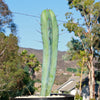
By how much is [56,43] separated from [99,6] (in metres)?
15.9

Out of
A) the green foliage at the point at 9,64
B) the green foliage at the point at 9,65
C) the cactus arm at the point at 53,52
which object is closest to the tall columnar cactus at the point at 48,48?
the cactus arm at the point at 53,52

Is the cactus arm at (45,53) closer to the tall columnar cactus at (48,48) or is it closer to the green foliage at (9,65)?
the tall columnar cactus at (48,48)

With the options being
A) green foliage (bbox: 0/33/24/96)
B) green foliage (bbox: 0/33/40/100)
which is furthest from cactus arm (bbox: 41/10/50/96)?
green foliage (bbox: 0/33/24/96)

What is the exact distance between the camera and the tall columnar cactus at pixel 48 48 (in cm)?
640

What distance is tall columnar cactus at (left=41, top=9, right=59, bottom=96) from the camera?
6.40m

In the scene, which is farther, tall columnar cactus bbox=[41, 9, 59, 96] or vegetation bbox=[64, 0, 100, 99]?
vegetation bbox=[64, 0, 100, 99]

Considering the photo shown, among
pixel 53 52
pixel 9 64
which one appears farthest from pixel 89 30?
pixel 53 52

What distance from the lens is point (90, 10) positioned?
21.8 m

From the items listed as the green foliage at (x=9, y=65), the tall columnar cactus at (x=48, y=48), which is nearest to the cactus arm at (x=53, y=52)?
the tall columnar cactus at (x=48, y=48)

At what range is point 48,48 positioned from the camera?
6426mm

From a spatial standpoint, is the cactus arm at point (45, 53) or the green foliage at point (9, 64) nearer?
the cactus arm at point (45, 53)

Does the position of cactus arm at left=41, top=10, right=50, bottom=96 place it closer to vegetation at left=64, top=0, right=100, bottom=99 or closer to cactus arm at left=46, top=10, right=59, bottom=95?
cactus arm at left=46, top=10, right=59, bottom=95

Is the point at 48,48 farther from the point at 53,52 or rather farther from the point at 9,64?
the point at 9,64

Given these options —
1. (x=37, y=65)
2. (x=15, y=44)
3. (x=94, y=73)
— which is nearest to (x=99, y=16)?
(x=94, y=73)
